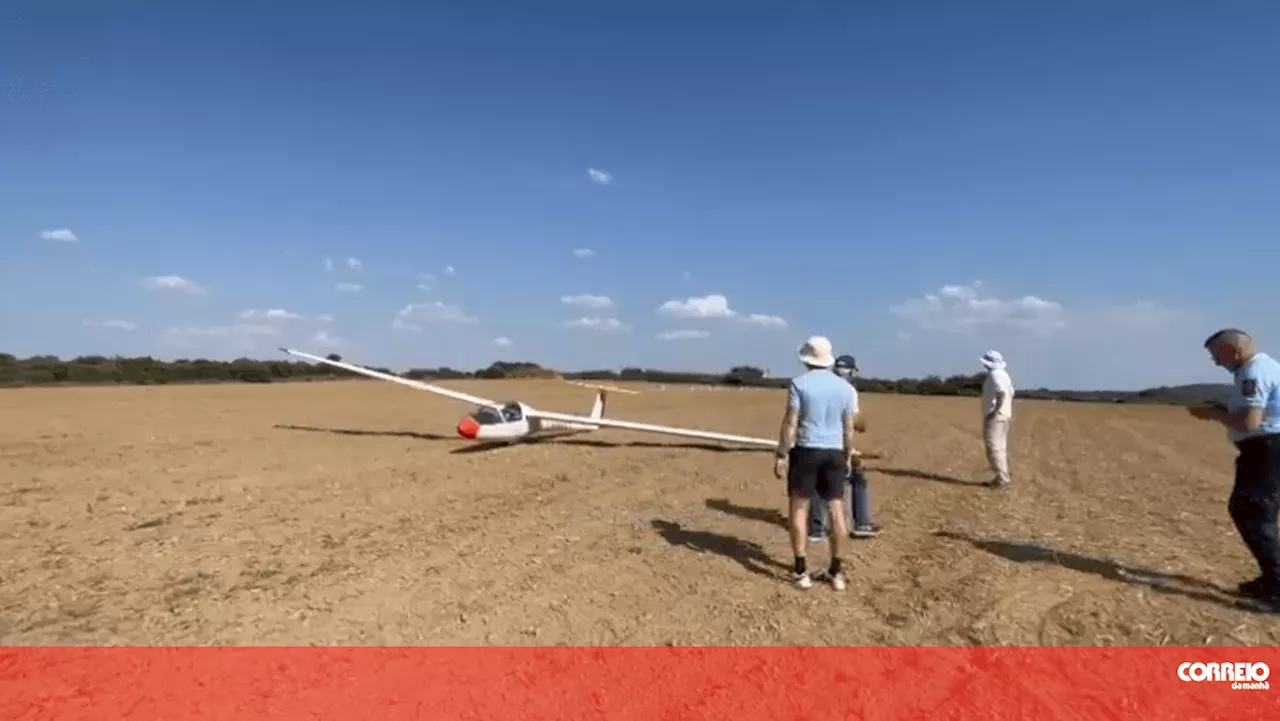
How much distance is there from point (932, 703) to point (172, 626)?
5220mm

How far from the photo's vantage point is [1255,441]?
17.7ft

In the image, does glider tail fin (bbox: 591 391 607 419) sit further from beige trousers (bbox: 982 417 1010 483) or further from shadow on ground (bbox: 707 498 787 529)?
beige trousers (bbox: 982 417 1010 483)

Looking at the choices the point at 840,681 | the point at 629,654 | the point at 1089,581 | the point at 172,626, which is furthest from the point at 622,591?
the point at 1089,581

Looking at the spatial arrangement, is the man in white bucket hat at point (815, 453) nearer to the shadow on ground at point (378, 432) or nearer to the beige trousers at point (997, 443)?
the beige trousers at point (997, 443)

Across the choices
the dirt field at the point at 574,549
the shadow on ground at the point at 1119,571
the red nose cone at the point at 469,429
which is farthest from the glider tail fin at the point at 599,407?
the shadow on ground at the point at 1119,571

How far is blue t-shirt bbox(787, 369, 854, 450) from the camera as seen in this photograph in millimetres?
6031

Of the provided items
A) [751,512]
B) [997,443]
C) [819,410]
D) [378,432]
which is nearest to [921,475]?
[997,443]

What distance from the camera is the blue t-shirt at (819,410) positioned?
6.03 meters

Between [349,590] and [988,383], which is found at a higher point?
[988,383]

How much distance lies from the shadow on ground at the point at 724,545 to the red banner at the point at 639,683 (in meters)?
1.91

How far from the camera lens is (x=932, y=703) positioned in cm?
407

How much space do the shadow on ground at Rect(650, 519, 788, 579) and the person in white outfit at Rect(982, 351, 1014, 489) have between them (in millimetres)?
5138

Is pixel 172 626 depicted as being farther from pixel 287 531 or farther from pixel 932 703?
pixel 932 703

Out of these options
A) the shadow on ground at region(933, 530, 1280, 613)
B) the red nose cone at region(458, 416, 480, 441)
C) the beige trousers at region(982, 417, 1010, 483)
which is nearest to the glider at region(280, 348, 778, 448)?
the red nose cone at region(458, 416, 480, 441)
